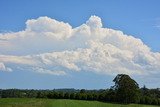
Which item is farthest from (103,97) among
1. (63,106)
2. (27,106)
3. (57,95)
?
(27,106)

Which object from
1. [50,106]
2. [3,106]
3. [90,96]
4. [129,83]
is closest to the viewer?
[3,106]

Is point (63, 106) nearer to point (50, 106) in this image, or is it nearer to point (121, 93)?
point (50, 106)

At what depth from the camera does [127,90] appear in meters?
123

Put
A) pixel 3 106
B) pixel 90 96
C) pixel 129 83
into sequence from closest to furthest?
pixel 3 106 < pixel 129 83 < pixel 90 96

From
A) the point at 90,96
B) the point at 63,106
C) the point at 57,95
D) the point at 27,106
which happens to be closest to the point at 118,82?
the point at 90,96

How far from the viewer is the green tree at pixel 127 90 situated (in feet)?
404

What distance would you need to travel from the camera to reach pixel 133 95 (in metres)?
123

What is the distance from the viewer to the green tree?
123000 mm

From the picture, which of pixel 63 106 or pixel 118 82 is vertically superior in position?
pixel 118 82

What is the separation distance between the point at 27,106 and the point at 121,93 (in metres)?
49.7

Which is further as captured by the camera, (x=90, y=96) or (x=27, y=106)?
(x=90, y=96)

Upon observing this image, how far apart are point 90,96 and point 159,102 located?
2376cm

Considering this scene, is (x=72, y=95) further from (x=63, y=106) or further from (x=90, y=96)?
(x=63, y=106)

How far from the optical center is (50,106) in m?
86.2
